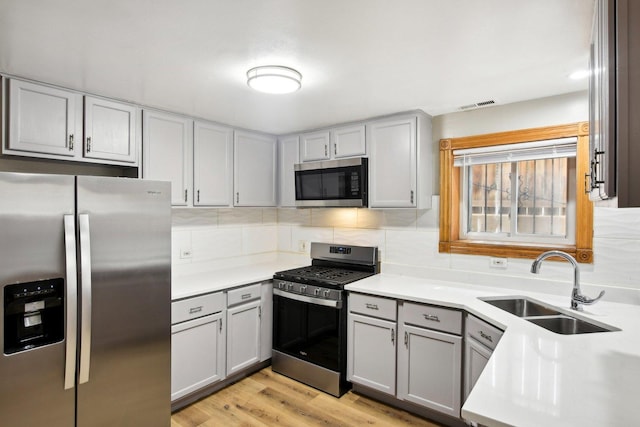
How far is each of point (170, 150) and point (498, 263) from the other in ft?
8.85

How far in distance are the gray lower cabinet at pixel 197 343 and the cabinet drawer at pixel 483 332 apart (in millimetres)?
1796

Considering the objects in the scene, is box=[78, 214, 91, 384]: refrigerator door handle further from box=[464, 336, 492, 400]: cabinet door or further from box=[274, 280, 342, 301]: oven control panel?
box=[464, 336, 492, 400]: cabinet door

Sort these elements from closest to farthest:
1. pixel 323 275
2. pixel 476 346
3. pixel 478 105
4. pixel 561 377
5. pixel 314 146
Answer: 1. pixel 561 377
2. pixel 476 346
3. pixel 478 105
4. pixel 323 275
5. pixel 314 146

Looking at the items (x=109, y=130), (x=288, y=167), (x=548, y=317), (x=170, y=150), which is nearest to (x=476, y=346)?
(x=548, y=317)

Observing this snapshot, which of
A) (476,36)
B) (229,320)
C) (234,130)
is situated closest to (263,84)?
(476,36)

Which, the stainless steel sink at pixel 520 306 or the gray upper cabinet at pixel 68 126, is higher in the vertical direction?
the gray upper cabinet at pixel 68 126

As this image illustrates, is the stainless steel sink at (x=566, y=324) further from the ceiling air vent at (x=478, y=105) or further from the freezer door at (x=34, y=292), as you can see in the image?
the freezer door at (x=34, y=292)

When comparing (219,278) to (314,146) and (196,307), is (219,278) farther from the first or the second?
(314,146)

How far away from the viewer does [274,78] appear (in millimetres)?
1945

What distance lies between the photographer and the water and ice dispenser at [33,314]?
5.46 feet

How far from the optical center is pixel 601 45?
1.15m

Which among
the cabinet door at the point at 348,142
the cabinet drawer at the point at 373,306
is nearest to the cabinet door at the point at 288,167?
the cabinet door at the point at 348,142

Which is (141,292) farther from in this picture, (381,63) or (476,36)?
(476,36)

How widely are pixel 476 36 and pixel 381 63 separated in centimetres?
48
